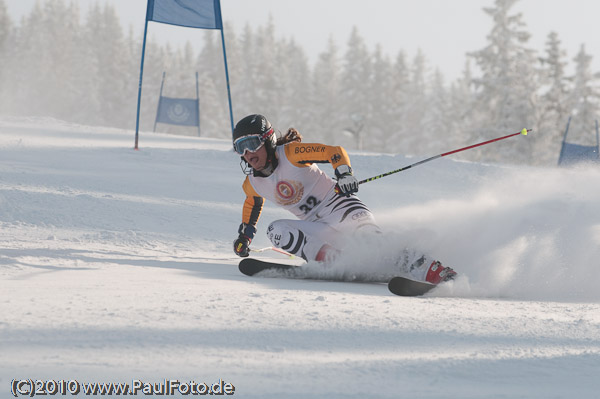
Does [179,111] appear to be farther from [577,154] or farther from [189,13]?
→ [577,154]

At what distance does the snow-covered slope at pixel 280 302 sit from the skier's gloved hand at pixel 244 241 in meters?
0.19

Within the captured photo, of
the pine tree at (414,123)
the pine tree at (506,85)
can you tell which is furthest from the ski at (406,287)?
the pine tree at (414,123)

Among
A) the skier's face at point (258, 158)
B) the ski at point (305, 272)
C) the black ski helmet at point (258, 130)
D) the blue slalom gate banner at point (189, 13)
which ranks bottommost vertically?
the ski at point (305, 272)

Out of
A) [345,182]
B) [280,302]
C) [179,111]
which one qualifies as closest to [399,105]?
[179,111]

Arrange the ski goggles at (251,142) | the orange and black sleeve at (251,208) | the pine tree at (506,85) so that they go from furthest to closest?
the pine tree at (506,85) < the orange and black sleeve at (251,208) < the ski goggles at (251,142)

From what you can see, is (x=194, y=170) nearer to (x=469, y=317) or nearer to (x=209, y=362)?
(x=469, y=317)

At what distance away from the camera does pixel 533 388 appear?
165cm

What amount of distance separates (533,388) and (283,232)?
236 centimetres

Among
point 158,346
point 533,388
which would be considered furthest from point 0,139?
point 533,388

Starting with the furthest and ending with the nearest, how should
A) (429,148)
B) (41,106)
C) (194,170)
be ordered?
(41,106), (429,148), (194,170)

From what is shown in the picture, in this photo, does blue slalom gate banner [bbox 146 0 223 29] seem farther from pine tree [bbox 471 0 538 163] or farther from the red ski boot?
pine tree [bbox 471 0 538 163]

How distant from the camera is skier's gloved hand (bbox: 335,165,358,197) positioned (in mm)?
3717

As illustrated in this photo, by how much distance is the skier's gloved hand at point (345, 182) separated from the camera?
372 cm

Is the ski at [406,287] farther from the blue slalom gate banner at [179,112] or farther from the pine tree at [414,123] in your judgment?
the pine tree at [414,123]
